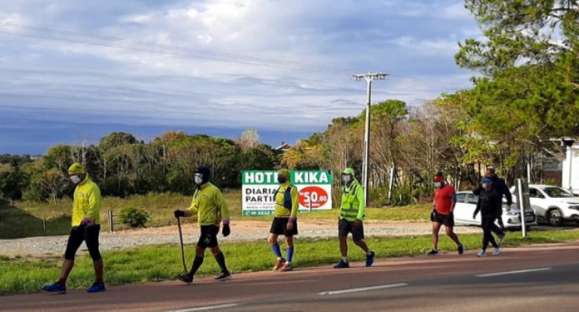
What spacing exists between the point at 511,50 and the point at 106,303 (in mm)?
22198

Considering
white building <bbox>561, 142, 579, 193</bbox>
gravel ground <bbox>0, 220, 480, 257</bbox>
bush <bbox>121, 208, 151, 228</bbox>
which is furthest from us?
bush <bbox>121, 208, 151, 228</bbox>

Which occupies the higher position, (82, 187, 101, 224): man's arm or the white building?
the white building

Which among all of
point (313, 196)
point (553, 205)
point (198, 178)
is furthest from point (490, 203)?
point (553, 205)

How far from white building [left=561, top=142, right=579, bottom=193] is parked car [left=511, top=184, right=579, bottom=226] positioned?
7244 millimetres

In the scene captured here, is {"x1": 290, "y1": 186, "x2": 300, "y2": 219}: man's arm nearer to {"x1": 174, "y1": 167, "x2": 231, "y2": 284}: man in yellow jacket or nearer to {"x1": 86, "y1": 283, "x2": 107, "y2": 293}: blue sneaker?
{"x1": 174, "y1": 167, "x2": 231, "y2": 284}: man in yellow jacket

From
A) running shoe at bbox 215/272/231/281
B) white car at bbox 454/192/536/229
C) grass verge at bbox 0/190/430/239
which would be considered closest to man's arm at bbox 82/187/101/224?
running shoe at bbox 215/272/231/281

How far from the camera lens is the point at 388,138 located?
51406 mm

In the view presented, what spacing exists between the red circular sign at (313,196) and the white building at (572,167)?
581 inches

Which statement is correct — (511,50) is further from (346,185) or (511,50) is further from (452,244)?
(346,185)

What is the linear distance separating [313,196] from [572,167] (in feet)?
51.8

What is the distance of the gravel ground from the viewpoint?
81.2ft

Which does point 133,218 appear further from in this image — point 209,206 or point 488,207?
point 209,206

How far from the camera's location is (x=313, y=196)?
28.6 metres

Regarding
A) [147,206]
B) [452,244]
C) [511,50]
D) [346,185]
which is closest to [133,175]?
[147,206]
